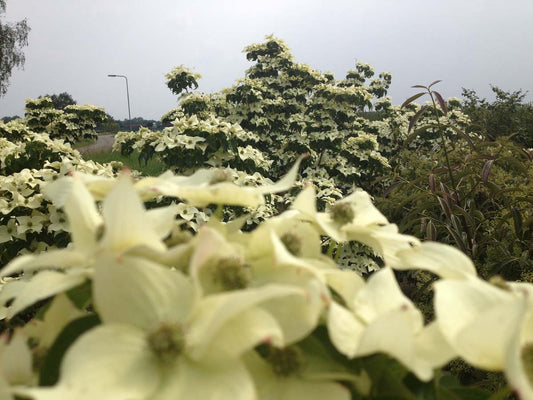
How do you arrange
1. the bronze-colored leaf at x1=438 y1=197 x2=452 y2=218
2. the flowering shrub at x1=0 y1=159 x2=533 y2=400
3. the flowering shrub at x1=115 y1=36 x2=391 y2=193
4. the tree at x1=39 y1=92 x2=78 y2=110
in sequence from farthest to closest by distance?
the tree at x1=39 y1=92 x2=78 y2=110, the flowering shrub at x1=115 y1=36 x2=391 y2=193, the bronze-colored leaf at x1=438 y1=197 x2=452 y2=218, the flowering shrub at x1=0 y1=159 x2=533 y2=400

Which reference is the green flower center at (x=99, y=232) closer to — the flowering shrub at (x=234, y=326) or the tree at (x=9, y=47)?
the flowering shrub at (x=234, y=326)

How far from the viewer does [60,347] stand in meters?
0.32

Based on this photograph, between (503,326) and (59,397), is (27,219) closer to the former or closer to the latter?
(59,397)

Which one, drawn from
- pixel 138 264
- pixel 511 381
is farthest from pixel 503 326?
pixel 138 264

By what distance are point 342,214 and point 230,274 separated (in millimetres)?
203

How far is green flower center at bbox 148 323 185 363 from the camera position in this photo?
0.29 m

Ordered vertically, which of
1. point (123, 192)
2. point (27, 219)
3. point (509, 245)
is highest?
point (123, 192)

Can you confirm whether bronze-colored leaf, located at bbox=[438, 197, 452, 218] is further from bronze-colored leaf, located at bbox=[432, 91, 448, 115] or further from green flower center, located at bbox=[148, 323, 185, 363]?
green flower center, located at bbox=[148, 323, 185, 363]

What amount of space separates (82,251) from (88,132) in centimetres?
912

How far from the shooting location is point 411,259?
1.28ft

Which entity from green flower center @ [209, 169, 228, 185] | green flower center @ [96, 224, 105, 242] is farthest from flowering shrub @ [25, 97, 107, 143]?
green flower center @ [96, 224, 105, 242]

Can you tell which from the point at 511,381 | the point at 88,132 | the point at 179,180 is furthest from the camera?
the point at 88,132

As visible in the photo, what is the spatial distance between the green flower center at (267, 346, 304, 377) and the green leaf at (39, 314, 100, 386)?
0.50ft

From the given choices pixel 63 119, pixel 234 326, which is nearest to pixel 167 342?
pixel 234 326
